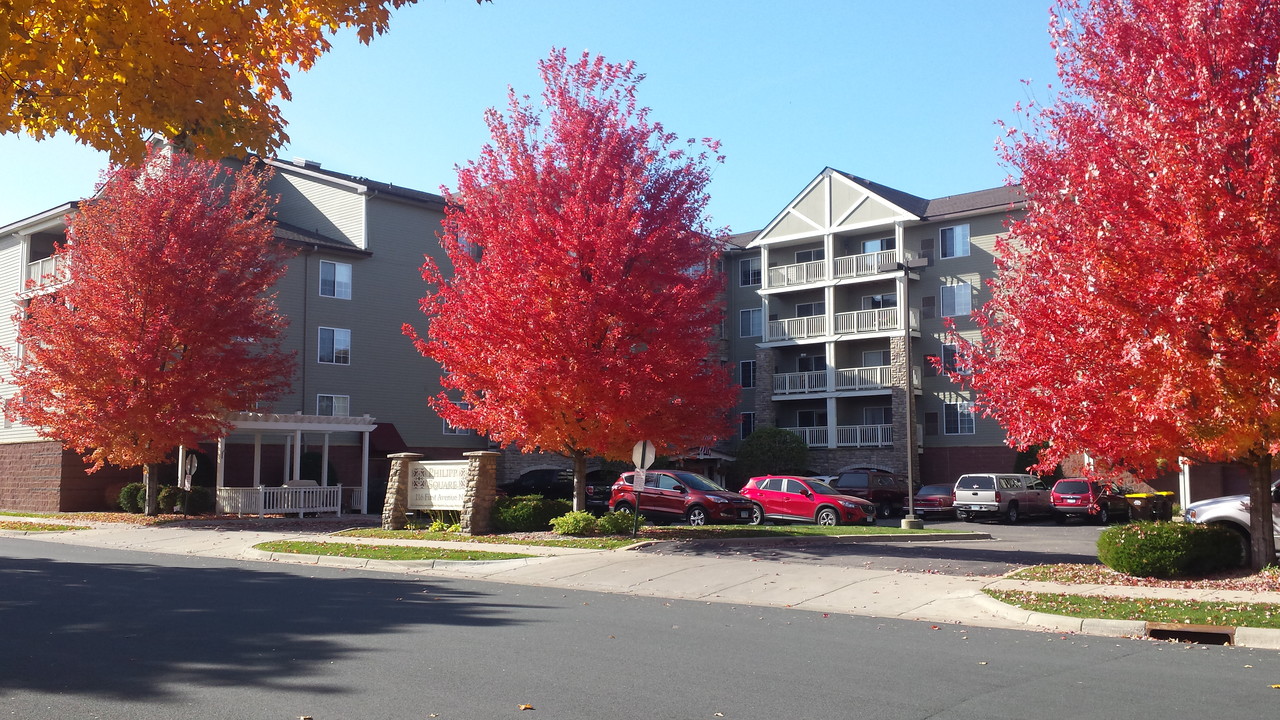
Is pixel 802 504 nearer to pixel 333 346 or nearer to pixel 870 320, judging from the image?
pixel 870 320

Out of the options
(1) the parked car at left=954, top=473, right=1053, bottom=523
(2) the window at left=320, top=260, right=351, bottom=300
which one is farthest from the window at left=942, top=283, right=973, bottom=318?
(2) the window at left=320, top=260, right=351, bottom=300

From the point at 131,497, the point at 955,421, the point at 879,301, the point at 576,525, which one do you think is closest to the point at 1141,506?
the point at 955,421

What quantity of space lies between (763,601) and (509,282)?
9.27 meters

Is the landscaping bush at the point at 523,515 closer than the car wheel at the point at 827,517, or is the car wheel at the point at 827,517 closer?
the landscaping bush at the point at 523,515

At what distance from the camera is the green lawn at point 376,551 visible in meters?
18.9

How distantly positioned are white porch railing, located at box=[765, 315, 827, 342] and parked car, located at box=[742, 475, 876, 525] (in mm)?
17159

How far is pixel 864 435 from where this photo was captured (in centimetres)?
4575

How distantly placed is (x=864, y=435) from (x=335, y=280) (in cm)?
2230

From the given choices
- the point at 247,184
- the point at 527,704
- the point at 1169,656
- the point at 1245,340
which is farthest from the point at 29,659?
the point at 247,184

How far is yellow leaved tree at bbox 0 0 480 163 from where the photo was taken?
304 inches

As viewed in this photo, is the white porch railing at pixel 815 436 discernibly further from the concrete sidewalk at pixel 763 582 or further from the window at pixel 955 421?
the concrete sidewalk at pixel 763 582

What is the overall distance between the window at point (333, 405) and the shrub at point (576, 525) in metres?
18.9

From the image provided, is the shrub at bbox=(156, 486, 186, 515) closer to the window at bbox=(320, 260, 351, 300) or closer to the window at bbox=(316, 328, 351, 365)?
the window at bbox=(316, 328, 351, 365)

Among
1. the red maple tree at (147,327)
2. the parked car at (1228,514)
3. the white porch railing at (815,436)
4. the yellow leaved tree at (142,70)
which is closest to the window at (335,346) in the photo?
the red maple tree at (147,327)
